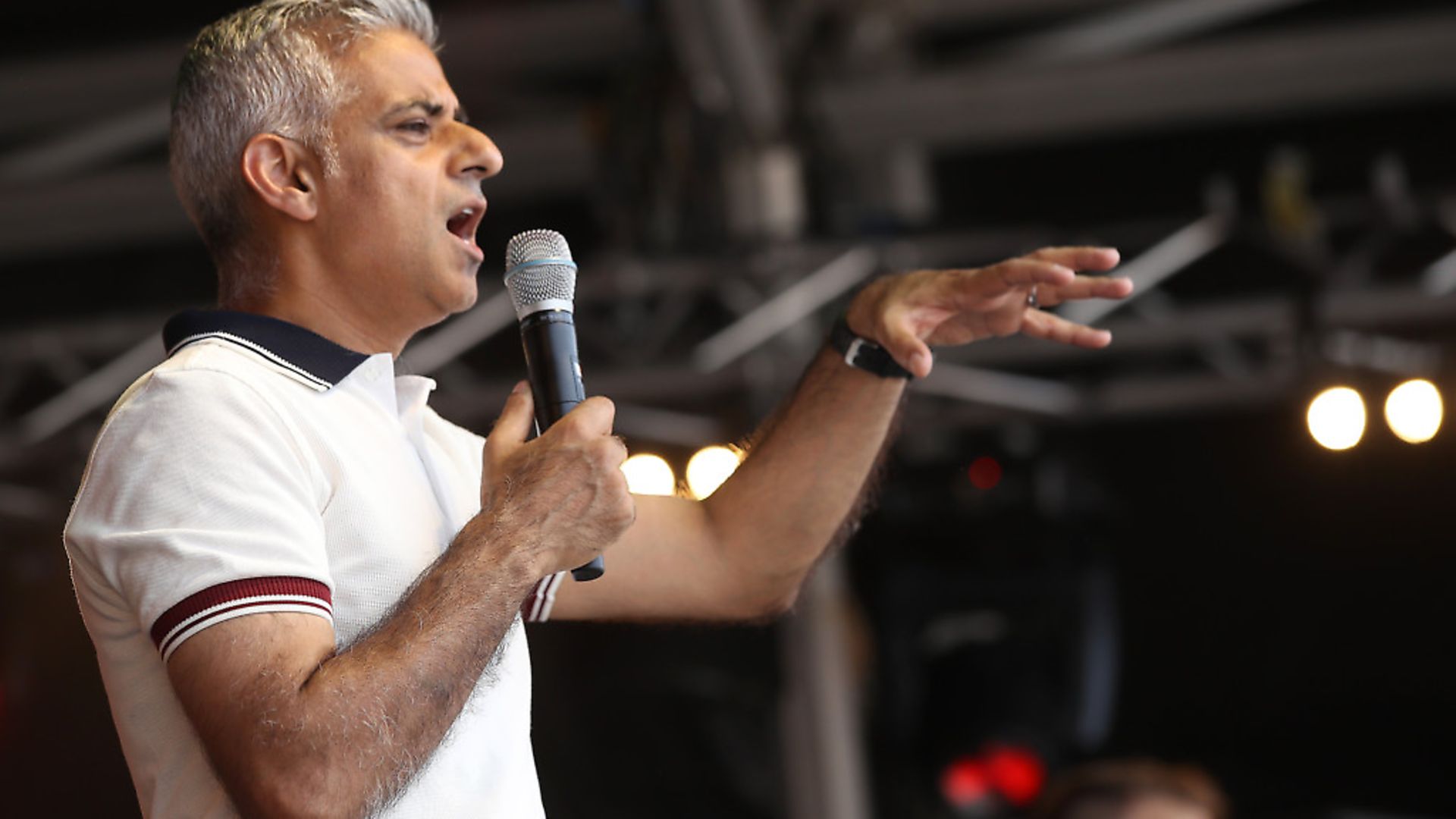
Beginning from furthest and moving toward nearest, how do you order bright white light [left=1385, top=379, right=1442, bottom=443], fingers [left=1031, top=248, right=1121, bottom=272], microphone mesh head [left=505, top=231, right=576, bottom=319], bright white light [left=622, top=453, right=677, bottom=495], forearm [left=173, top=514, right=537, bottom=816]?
bright white light [left=622, top=453, right=677, bottom=495] → bright white light [left=1385, top=379, right=1442, bottom=443] → fingers [left=1031, top=248, right=1121, bottom=272] → microphone mesh head [left=505, top=231, right=576, bottom=319] → forearm [left=173, top=514, right=537, bottom=816]

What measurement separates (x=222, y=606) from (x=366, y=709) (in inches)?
4.9

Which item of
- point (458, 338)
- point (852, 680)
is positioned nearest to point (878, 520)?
point (852, 680)

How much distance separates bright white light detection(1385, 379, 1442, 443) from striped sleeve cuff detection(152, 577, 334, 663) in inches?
175

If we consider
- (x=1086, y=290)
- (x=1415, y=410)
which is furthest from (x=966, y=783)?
(x=1086, y=290)

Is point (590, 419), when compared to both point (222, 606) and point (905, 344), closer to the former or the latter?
point (222, 606)

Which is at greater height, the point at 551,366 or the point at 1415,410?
the point at 1415,410

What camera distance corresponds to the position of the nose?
1460 millimetres

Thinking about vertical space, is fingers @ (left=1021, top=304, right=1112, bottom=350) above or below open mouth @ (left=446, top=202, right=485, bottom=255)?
above

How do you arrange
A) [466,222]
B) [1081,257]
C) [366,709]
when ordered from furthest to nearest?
[1081,257]
[466,222]
[366,709]

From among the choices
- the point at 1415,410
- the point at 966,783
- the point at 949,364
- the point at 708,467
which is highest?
the point at 1415,410

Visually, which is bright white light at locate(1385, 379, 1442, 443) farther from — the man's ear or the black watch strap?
the man's ear

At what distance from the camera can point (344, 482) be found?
129 cm

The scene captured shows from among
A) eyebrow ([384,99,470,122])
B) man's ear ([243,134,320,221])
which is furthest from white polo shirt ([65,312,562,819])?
eyebrow ([384,99,470,122])

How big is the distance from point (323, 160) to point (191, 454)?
34 centimetres
